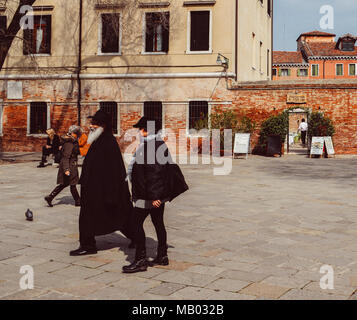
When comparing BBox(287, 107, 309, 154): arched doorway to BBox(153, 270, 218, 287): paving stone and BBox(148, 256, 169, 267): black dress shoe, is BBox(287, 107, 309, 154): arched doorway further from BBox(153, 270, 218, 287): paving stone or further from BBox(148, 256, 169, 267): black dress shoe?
BBox(153, 270, 218, 287): paving stone

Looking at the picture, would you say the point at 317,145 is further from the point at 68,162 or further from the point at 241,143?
the point at 68,162

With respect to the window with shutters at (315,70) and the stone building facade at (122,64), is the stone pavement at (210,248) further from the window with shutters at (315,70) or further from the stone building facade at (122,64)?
the window with shutters at (315,70)

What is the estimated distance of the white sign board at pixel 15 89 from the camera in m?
23.2

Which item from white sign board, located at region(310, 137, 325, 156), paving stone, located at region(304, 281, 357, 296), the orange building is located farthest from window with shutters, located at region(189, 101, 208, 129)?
the orange building

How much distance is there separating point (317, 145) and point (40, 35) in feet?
44.4

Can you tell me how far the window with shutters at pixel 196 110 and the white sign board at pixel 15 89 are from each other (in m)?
8.18

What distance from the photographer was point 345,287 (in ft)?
14.6

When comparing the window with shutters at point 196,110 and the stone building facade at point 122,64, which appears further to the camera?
the window with shutters at point 196,110

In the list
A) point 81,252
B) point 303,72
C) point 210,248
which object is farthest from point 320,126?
point 303,72

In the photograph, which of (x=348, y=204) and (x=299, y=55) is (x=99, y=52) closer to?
(x=348, y=204)

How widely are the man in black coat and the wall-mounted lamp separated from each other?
617 inches

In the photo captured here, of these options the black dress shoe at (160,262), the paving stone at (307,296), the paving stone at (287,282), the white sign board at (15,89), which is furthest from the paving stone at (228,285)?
the white sign board at (15,89)

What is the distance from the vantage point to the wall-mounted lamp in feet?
68.1
